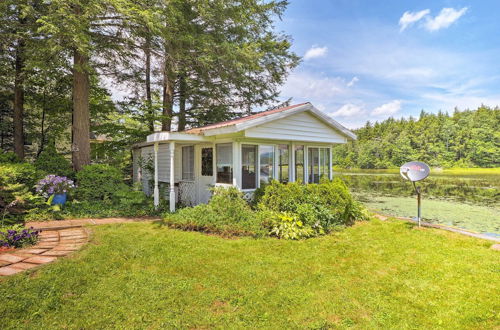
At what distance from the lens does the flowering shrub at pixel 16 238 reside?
420cm

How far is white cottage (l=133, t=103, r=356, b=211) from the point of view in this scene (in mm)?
6977

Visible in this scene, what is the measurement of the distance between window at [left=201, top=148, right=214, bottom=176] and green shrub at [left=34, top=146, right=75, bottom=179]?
171 inches

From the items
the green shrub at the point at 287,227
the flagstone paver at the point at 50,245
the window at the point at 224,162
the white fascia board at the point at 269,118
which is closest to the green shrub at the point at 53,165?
the flagstone paver at the point at 50,245

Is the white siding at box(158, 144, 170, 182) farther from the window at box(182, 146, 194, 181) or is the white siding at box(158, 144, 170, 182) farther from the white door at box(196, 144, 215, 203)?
the white door at box(196, 144, 215, 203)

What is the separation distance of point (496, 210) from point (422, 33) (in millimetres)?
7699

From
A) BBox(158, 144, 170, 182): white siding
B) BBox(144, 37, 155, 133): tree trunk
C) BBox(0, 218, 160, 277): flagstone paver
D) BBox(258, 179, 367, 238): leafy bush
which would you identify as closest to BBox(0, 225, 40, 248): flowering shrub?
BBox(0, 218, 160, 277): flagstone paver

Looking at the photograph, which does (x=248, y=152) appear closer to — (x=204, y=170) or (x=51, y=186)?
(x=204, y=170)

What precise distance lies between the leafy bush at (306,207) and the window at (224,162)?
1.28m

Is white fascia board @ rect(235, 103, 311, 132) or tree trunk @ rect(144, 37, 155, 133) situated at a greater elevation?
tree trunk @ rect(144, 37, 155, 133)

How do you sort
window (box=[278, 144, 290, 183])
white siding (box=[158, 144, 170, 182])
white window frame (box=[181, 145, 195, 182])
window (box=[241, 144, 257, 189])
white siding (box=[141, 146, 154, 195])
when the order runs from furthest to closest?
1. white siding (box=[141, 146, 154, 195])
2. white siding (box=[158, 144, 170, 182])
3. white window frame (box=[181, 145, 195, 182])
4. window (box=[278, 144, 290, 183])
5. window (box=[241, 144, 257, 189])

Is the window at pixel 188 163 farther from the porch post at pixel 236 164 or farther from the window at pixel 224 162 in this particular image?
the porch post at pixel 236 164

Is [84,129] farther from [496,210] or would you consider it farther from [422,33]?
[496,210]

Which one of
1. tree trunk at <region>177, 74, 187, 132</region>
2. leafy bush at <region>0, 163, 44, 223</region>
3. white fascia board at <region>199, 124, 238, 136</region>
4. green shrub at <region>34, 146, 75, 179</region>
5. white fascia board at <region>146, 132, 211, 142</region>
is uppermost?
tree trunk at <region>177, 74, 187, 132</region>

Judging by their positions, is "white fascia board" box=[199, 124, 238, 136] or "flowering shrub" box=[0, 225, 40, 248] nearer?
"flowering shrub" box=[0, 225, 40, 248]
